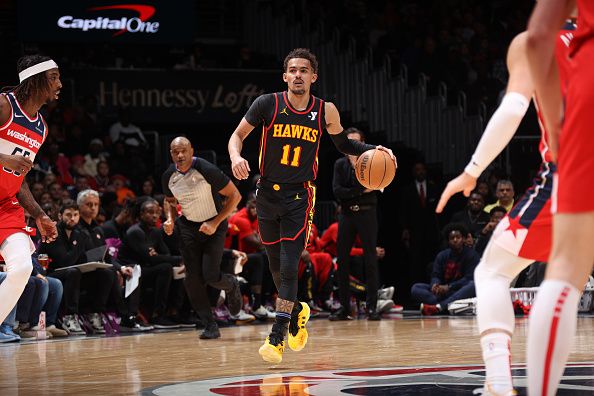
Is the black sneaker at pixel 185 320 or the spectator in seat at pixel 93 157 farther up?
the spectator in seat at pixel 93 157

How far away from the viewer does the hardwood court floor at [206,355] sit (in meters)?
5.98

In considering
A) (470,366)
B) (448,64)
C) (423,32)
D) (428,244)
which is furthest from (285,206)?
(423,32)

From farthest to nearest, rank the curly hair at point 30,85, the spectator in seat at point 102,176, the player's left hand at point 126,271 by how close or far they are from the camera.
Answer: the spectator in seat at point 102,176 → the player's left hand at point 126,271 → the curly hair at point 30,85

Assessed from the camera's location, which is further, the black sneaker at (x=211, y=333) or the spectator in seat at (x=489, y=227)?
the spectator in seat at (x=489, y=227)

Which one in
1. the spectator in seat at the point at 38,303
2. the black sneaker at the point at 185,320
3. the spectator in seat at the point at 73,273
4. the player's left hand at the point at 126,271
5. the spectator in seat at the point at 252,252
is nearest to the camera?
the spectator in seat at the point at 38,303

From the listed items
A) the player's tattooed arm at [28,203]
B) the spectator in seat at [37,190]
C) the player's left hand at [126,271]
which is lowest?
the player's left hand at [126,271]

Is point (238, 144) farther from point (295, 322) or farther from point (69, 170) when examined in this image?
point (69, 170)

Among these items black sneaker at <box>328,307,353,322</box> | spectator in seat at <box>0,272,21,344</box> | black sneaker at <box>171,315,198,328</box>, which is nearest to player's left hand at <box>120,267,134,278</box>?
black sneaker at <box>171,315,198,328</box>

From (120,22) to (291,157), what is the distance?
12.3m

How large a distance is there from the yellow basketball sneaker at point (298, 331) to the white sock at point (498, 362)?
3497mm

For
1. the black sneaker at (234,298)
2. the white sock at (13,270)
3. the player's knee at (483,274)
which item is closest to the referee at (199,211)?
the black sneaker at (234,298)

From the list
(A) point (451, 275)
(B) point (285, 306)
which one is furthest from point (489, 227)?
(B) point (285, 306)

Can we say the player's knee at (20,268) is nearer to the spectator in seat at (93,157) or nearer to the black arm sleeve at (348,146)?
the black arm sleeve at (348,146)

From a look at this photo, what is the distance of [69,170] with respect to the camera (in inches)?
576
